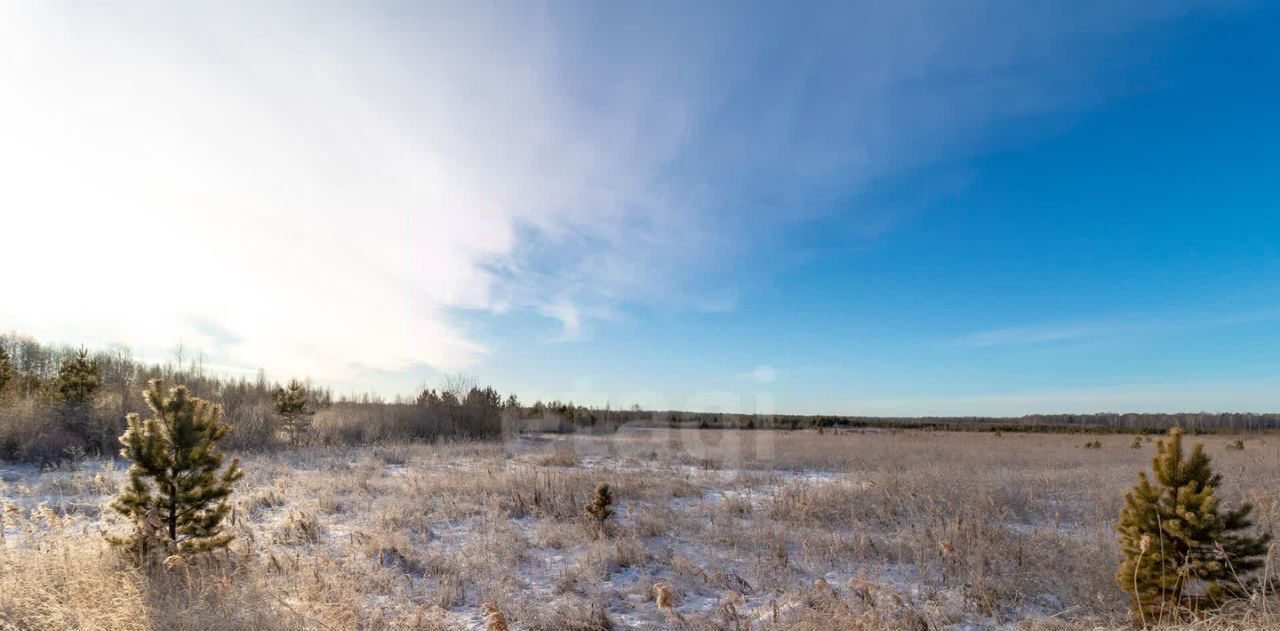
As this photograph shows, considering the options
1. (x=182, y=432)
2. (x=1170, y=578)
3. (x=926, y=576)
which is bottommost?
(x=926, y=576)

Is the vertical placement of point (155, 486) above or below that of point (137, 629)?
above

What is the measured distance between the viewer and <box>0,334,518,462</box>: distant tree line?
51.7 feet

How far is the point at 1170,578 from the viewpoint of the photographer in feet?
15.3

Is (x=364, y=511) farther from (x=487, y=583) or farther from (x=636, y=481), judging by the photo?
(x=636, y=481)

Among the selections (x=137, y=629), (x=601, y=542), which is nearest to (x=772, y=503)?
(x=601, y=542)

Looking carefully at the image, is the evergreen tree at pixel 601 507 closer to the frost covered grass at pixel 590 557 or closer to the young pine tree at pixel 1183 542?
the frost covered grass at pixel 590 557

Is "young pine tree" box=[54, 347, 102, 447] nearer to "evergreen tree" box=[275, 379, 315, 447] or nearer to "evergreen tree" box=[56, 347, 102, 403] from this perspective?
"evergreen tree" box=[56, 347, 102, 403]

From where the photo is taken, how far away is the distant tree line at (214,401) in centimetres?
1576

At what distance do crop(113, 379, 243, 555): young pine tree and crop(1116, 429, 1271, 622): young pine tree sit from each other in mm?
8876

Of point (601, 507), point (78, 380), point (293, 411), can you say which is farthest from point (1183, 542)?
point (78, 380)

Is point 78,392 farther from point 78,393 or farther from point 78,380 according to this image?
point 78,380

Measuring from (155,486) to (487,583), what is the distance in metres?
3.90

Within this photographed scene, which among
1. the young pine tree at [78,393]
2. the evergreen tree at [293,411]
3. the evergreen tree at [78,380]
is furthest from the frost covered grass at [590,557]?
the evergreen tree at [293,411]

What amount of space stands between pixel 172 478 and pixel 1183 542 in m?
9.87
